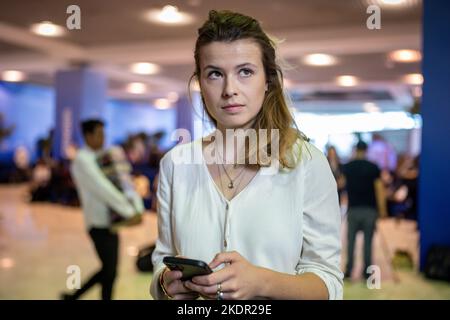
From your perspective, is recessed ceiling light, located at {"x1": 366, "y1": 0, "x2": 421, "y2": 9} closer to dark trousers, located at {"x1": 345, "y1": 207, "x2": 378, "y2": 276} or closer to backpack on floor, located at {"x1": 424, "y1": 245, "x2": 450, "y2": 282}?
dark trousers, located at {"x1": 345, "y1": 207, "x2": 378, "y2": 276}

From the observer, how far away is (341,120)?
18.2 meters

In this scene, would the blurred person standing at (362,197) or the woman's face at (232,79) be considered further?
the blurred person standing at (362,197)

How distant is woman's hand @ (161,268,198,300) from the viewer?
3.21ft

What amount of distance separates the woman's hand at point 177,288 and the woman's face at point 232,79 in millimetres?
356

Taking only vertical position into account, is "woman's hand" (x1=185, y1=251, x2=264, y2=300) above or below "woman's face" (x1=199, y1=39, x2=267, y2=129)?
below

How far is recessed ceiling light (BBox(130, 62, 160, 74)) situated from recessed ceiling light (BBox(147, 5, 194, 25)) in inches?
126

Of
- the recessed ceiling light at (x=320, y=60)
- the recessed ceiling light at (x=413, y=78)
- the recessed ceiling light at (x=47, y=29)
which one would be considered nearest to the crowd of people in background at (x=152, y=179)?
the recessed ceiling light at (x=413, y=78)

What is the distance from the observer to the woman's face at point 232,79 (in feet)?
3.41

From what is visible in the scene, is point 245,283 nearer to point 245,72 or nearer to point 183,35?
point 245,72

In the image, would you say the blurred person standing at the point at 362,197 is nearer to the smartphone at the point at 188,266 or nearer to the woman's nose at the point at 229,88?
the woman's nose at the point at 229,88

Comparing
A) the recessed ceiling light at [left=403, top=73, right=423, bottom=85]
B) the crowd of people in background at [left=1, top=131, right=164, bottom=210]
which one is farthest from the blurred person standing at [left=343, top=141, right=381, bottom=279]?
the recessed ceiling light at [left=403, top=73, right=423, bottom=85]

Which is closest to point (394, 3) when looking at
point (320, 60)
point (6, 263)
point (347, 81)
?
point (320, 60)

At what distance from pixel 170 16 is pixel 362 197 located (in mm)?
3375
